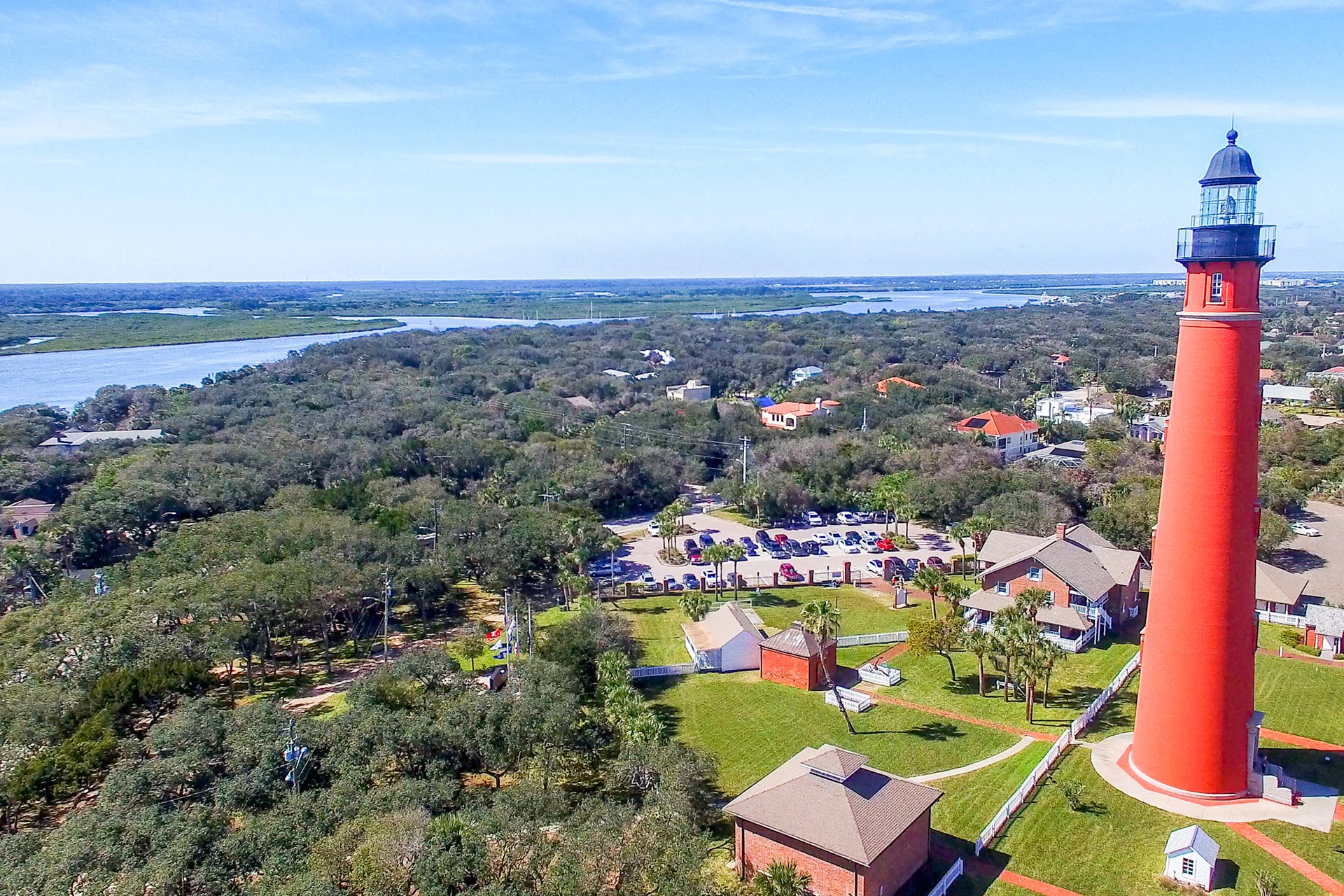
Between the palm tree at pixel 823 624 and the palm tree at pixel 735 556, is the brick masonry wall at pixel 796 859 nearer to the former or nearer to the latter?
the palm tree at pixel 823 624

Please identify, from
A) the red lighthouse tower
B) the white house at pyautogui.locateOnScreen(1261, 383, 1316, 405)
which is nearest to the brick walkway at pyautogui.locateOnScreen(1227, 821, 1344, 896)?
the red lighthouse tower

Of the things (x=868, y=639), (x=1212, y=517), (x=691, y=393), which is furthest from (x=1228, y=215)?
(x=691, y=393)

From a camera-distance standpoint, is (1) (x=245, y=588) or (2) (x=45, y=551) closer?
(1) (x=245, y=588)

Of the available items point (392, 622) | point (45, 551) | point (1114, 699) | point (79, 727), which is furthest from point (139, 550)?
point (1114, 699)

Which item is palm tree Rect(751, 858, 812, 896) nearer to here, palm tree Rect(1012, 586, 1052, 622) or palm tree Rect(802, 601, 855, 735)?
palm tree Rect(802, 601, 855, 735)

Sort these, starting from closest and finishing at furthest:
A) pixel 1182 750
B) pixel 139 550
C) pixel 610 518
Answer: pixel 1182 750
pixel 139 550
pixel 610 518

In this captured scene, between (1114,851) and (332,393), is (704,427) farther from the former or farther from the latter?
(1114,851)
